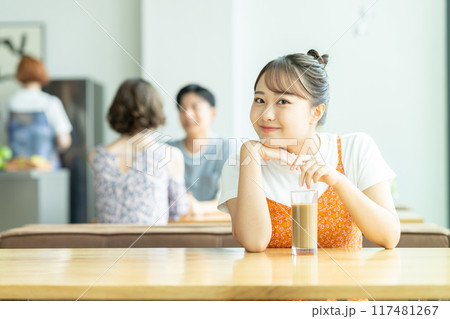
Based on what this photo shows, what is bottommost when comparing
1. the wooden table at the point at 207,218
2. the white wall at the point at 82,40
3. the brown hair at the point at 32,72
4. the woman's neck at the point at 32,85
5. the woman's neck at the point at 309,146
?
the wooden table at the point at 207,218

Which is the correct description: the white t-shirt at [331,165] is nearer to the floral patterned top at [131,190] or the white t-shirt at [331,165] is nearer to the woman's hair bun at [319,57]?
the woman's hair bun at [319,57]

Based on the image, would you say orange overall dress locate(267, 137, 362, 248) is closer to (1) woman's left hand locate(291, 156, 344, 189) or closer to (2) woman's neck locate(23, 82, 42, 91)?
(1) woman's left hand locate(291, 156, 344, 189)

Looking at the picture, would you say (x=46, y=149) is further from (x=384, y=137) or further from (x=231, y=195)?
(x=231, y=195)

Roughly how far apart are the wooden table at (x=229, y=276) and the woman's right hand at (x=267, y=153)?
182 mm

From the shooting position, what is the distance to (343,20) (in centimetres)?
425

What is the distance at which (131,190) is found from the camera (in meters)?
2.10

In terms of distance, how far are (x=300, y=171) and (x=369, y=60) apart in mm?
3208

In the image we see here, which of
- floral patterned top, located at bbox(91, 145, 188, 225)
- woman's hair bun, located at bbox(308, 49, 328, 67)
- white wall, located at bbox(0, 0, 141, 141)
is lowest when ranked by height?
floral patterned top, located at bbox(91, 145, 188, 225)

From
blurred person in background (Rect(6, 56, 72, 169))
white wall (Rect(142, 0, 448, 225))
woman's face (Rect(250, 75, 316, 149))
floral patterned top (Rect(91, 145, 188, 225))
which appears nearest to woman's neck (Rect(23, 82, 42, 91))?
blurred person in background (Rect(6, 56, 72, 169))

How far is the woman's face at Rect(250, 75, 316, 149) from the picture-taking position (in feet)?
3.61

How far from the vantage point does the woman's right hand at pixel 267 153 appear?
1119 millimetres

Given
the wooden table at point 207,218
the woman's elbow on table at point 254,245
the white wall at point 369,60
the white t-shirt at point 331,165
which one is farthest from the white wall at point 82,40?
the woman's elbow on table at point 254,245

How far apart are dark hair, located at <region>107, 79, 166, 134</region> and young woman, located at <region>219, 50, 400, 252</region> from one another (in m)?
1.04

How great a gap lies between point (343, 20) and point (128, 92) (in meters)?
2.40
